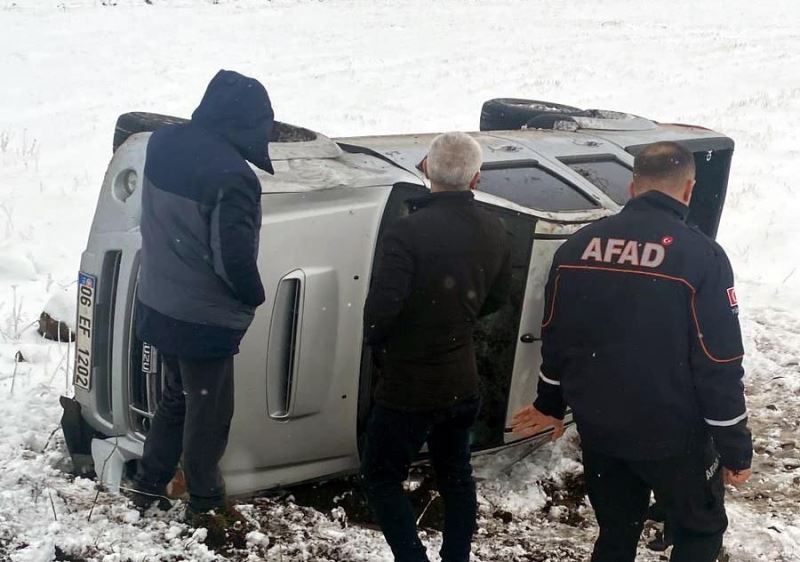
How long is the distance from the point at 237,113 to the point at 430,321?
102 cm

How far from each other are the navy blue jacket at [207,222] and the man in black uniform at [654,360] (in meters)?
1.12

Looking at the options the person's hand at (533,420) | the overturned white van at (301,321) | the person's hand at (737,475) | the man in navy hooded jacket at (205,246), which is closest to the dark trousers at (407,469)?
the person's hand at (533,420)

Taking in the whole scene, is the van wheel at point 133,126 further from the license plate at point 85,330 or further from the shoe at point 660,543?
the shoe at point 660,543

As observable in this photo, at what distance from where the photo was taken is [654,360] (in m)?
2.71

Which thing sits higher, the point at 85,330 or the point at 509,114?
the point at 509,114

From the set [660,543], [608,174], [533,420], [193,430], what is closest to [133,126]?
[193,430]

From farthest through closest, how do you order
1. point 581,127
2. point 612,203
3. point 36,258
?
point 36,258 → point 581,127 → point 612,203

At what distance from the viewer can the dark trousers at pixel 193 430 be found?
321 cm

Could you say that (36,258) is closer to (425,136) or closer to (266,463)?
(425,136)

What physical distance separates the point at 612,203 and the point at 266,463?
7.02 feet

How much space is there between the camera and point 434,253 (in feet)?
9.64

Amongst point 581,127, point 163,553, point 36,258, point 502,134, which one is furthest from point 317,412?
point 36,258

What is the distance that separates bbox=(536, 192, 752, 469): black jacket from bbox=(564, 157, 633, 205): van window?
6.04 feet

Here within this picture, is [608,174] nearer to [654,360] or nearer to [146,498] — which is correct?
[654,360]
